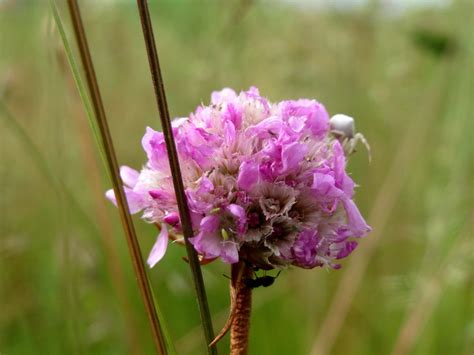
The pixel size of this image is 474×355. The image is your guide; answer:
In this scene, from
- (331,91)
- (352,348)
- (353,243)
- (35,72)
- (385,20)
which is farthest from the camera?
(35,72)

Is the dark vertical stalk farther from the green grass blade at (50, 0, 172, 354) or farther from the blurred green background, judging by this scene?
the blurred green background

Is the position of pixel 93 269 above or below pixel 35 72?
below

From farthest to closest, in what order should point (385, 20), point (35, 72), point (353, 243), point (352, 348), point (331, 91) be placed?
point (35, 72)
point (385, 20)
point (331, 91)
point (352, 348)
point (353, 243)

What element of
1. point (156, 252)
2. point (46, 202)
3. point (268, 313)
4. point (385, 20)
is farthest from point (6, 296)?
point (385, 20)

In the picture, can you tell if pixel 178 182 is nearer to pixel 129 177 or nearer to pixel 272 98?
pixel 129 177

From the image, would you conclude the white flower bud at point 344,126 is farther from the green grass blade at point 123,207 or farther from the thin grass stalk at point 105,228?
the thin grass stalk at point 105,228

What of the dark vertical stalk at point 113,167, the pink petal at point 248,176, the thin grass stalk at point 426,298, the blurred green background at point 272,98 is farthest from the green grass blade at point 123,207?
the thin grass stalk at point 426,298

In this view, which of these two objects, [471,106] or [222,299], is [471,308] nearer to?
[471,106]
